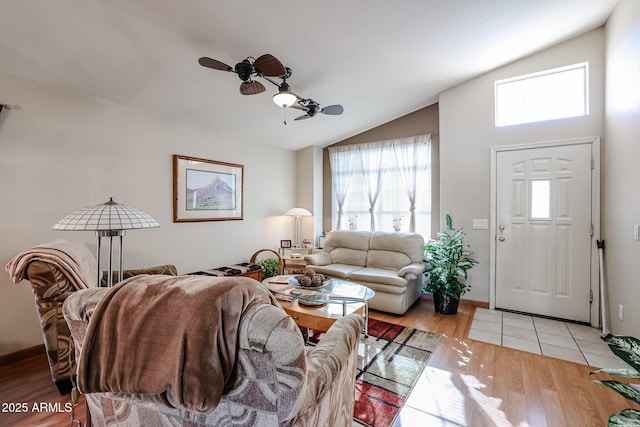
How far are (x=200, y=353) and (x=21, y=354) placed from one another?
9.73 feet

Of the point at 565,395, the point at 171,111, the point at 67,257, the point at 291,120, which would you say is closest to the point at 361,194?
the point at 291,120

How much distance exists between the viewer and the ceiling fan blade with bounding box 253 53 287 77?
206 centimetres

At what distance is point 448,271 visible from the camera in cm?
353

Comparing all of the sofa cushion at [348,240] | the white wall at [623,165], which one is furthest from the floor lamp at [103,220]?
the white wall at [623,165]

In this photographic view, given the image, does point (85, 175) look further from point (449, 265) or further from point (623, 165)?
point (623, 165)

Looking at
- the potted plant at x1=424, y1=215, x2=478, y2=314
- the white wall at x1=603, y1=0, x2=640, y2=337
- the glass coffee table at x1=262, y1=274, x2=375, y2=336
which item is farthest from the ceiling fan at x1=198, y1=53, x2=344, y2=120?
the white wall at x1=603, y1=0, x2=640, y2=337

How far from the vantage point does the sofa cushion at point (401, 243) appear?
397 cm

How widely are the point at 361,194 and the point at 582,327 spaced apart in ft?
11.1

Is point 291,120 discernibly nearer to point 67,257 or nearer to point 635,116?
point 67,257

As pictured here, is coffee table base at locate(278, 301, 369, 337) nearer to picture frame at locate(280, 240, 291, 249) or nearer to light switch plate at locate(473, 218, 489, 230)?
light switch plate at locate(473, 218, 489, 230)

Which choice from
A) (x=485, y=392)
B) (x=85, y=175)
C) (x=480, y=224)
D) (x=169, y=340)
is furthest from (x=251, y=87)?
(x=480, y=224)

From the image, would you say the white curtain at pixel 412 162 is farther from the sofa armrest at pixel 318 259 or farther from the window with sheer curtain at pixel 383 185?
the sofa armrest at pixel 318 259

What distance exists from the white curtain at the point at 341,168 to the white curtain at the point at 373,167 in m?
0.23

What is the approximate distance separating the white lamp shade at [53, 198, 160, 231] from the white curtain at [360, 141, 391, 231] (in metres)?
3.69
